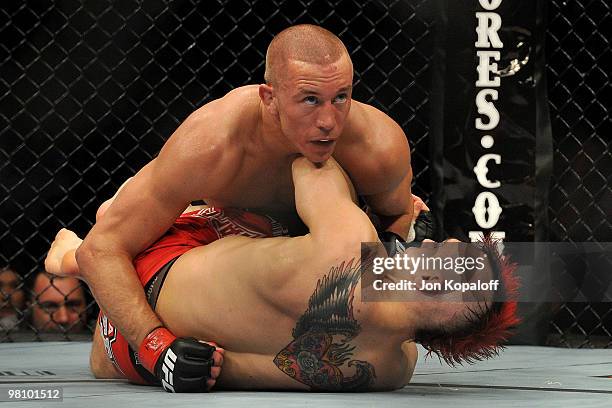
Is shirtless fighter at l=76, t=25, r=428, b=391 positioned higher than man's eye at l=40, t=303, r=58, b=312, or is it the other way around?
shirtless fighter at l=76, t=25, r=428, b=391

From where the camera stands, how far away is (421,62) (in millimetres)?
3479

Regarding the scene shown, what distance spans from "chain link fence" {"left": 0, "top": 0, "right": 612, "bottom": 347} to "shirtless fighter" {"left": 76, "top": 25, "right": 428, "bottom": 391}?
1.29 meters

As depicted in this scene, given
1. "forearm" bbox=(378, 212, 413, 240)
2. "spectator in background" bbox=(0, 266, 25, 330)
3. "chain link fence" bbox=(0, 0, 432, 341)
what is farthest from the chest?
"spectator in background" bbox=(0, 266, 25, 330)

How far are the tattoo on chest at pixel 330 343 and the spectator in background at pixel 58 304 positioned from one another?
1.60 m

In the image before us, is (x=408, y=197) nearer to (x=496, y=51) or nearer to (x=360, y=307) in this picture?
(x=360, y=307)

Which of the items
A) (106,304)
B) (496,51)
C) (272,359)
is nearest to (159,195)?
(106,304)

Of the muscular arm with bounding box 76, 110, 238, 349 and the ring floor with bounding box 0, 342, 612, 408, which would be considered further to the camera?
the muscular arm with bounding box 76, 110, 238, 349

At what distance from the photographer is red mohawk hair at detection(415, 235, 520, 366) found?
66.7 inches

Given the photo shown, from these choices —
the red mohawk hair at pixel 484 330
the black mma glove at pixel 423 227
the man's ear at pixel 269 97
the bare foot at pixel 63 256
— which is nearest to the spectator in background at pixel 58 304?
the bare foot at pixel 63 256

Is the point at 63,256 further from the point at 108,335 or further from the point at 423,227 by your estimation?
the point at 423,227

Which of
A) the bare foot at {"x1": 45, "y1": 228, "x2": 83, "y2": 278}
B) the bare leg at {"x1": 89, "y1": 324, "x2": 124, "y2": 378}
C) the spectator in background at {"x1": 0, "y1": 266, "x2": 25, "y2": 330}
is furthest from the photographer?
the spectator in background at {"x1": 0, "y1": 266, "x2": 25, "y2": 330}

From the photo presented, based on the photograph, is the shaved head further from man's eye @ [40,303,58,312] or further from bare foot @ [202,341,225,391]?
man's eye @ [40,303,58,312]

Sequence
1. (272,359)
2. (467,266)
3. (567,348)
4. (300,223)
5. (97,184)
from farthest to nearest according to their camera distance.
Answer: (97,184)
(567,348)
(300,223)
(272,359)
(467,266)

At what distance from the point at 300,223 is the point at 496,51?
3.70 ft
